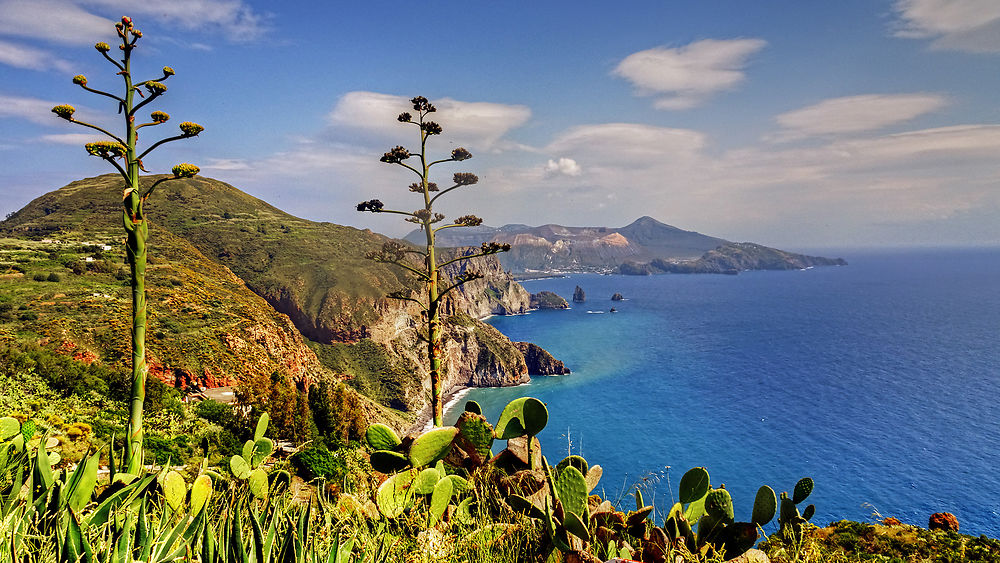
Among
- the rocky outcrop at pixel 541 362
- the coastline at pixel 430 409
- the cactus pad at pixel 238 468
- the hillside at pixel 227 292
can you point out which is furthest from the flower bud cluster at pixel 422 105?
the rocky outcrop at pixel 541 362

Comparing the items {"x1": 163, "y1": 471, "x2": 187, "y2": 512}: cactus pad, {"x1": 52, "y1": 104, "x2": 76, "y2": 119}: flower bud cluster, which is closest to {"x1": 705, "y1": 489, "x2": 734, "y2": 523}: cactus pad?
{"x1": 163, "y1": 471, "x2": 187, "y2": 512}: cactus pad

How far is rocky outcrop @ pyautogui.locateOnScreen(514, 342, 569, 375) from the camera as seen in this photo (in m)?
107

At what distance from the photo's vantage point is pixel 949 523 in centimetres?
1133

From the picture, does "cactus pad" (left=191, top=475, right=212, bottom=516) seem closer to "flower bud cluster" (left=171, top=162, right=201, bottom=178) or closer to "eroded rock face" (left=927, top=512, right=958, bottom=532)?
"flower bud cluster" (left=171, top=162, right=201, bottom=178)

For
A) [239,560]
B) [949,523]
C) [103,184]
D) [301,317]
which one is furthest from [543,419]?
[103,184]

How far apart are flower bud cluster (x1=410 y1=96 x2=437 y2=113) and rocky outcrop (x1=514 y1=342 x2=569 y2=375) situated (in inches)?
4022

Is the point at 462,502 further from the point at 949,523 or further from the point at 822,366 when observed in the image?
the point at 822,366

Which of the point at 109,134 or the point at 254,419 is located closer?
the point at 109,134

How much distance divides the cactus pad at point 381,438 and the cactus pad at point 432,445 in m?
0.30

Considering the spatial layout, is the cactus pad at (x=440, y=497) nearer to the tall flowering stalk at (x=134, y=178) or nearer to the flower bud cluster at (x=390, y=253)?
the tall flowering stalk at (x=134, y=178)

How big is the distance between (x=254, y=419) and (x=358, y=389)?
157ft

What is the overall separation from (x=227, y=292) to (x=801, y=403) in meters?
85.2

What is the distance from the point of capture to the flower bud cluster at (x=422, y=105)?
7.32 meters

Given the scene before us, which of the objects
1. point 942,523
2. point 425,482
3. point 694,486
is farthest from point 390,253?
point 942,523
